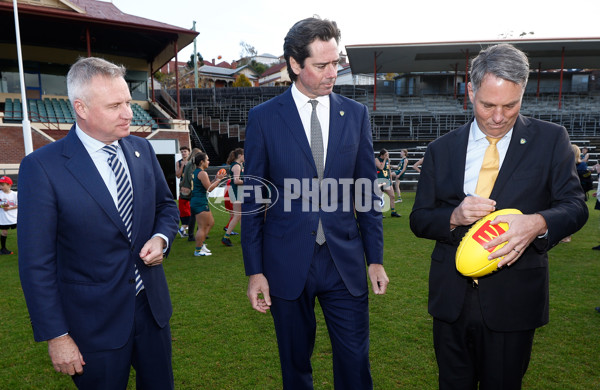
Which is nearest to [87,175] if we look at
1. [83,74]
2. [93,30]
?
[83,74]

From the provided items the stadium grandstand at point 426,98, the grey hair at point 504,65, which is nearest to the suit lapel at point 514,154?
the grey hair at point 504,65

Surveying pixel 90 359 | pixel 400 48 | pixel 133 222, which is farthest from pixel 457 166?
pixel 400 48

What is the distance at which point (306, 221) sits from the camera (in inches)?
91.7

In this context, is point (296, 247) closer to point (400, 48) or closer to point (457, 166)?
point (457, 166)

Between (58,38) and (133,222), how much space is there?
2877 centimetres

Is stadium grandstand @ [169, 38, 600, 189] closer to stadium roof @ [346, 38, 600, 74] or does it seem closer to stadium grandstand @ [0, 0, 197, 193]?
stadium roof @ [346, 38, 600, 74]

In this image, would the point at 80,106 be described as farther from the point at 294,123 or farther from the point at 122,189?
the point at 294,123

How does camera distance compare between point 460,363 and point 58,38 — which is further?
point 58,38

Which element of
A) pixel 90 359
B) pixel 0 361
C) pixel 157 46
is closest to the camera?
pixel 90 359

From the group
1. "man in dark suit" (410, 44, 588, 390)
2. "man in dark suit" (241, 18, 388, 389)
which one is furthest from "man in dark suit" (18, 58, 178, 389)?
"man in dark suit" (410, 44, 588, 390)

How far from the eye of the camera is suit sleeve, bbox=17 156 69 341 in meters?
1.86

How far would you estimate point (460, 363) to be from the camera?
2.06 m

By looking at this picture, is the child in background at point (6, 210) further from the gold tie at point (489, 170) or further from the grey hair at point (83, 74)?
the gold tie at point (489, 170)

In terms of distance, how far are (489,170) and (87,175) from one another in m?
1.95
